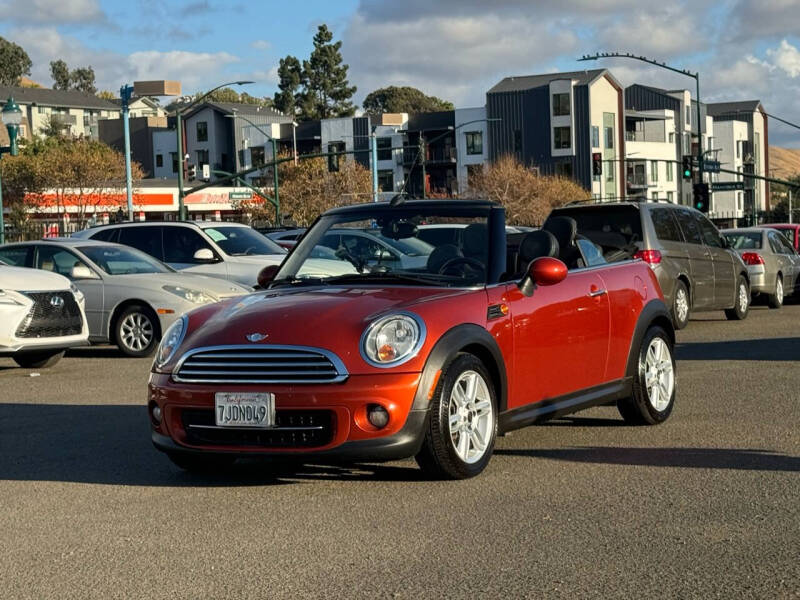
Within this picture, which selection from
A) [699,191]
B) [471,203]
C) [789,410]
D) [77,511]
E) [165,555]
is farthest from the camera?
[699,191]

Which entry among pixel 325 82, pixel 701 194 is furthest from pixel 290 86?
pixel 701 194

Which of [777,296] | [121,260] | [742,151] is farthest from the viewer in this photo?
[742,151]

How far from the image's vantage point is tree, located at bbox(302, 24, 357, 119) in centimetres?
13112

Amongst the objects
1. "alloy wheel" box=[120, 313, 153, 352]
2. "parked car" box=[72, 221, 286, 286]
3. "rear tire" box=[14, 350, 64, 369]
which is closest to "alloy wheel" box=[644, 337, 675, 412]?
"rear tire" box=[14, 350, 64, 369]

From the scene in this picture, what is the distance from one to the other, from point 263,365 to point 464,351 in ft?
3.79

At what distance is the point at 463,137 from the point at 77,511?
319ft

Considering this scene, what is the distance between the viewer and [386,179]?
10850 centimetres

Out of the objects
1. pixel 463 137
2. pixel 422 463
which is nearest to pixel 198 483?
pixel 422 463

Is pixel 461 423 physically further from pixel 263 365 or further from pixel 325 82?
pixel 325 82

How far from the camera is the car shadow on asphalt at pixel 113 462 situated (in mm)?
7734

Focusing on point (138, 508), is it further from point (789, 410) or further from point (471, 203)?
point (789, 410)

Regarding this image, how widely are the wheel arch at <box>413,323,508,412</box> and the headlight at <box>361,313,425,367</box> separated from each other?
117mm

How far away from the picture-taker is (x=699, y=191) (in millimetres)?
49719

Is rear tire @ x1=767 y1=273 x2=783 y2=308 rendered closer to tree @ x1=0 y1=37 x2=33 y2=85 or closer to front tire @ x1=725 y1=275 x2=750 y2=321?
front tire @ x1=725 y1=275 x2=750 y2=321
